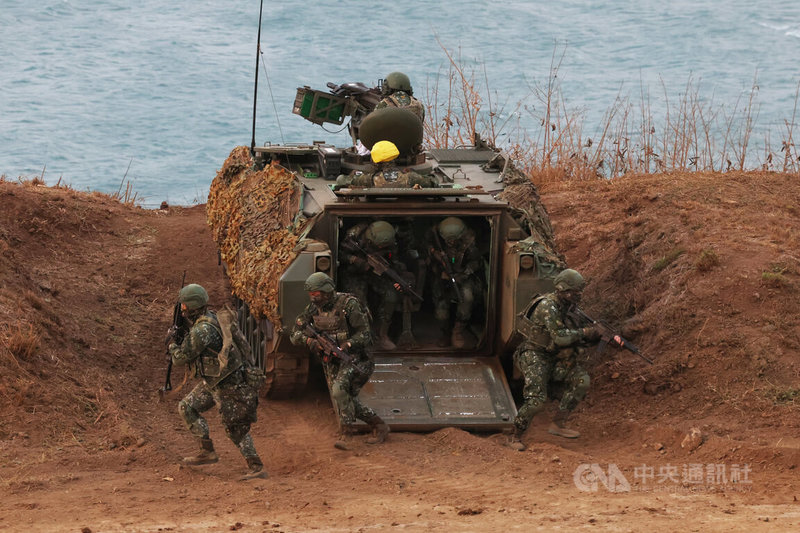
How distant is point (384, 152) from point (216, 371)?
3258mm

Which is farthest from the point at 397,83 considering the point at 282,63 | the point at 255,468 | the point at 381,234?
the point at 282,63

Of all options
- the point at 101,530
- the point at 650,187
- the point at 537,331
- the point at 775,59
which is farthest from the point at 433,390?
the point at 775,59

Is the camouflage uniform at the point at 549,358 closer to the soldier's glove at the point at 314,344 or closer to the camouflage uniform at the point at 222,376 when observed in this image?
the soldier's glove at the point at 314,344

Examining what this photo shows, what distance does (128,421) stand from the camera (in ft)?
35.2

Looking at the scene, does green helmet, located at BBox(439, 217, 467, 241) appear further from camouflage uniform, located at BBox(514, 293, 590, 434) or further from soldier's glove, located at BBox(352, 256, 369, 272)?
camouflage uniform, located at BBox(514, 293, 590, 434)

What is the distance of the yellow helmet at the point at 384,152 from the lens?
11.8 meters

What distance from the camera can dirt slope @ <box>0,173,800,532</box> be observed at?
8453 mm

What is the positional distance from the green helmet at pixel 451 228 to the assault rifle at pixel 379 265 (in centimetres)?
53

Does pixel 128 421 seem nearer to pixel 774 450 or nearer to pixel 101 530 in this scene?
pixel 101 530

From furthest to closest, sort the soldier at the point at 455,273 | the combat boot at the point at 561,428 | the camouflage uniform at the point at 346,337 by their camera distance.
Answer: the soldier at the point at 455,273 < the combat boot at the point at 561,428 < the camouflage uniform at the point at 346,337

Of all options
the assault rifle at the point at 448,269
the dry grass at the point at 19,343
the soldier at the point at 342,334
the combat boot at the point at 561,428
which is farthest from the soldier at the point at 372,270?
the dry grass at the point at 19,343

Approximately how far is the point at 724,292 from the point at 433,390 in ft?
10.1

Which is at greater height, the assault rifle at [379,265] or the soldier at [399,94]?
the soldier at [399,94]

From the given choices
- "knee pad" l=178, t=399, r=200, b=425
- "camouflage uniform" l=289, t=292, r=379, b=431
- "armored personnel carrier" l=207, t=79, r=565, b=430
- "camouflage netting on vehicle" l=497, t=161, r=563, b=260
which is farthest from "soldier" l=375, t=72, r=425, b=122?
"knee pad" l=178, t=399, r=200, b=425
